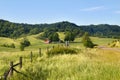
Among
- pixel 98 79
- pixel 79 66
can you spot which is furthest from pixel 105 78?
pixel 79 66

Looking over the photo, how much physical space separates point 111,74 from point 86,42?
81.3m

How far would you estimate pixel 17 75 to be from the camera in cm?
1642

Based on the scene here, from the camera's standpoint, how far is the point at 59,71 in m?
16.8

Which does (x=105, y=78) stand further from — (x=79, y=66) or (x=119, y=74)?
(x=79, y=66)

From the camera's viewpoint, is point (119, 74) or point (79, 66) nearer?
point (119, 74)

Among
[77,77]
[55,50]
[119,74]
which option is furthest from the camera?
[55,50]

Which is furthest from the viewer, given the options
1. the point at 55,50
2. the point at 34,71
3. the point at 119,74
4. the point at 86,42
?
the point at 86,42

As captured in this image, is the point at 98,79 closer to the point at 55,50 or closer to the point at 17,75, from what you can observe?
the point at 17,75

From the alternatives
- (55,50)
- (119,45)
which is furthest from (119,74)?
(119,45)

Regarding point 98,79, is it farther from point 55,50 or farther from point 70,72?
point 55,50

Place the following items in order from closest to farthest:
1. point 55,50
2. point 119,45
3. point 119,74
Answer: point 119,74 → point 55,50 → point 119,45

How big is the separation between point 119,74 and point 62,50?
25.4 meters

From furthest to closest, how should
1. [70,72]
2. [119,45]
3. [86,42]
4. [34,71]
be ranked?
[86,42] < [119,45] < [34,71] < [70,72]

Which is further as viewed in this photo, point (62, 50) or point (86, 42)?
point (86, 42)
